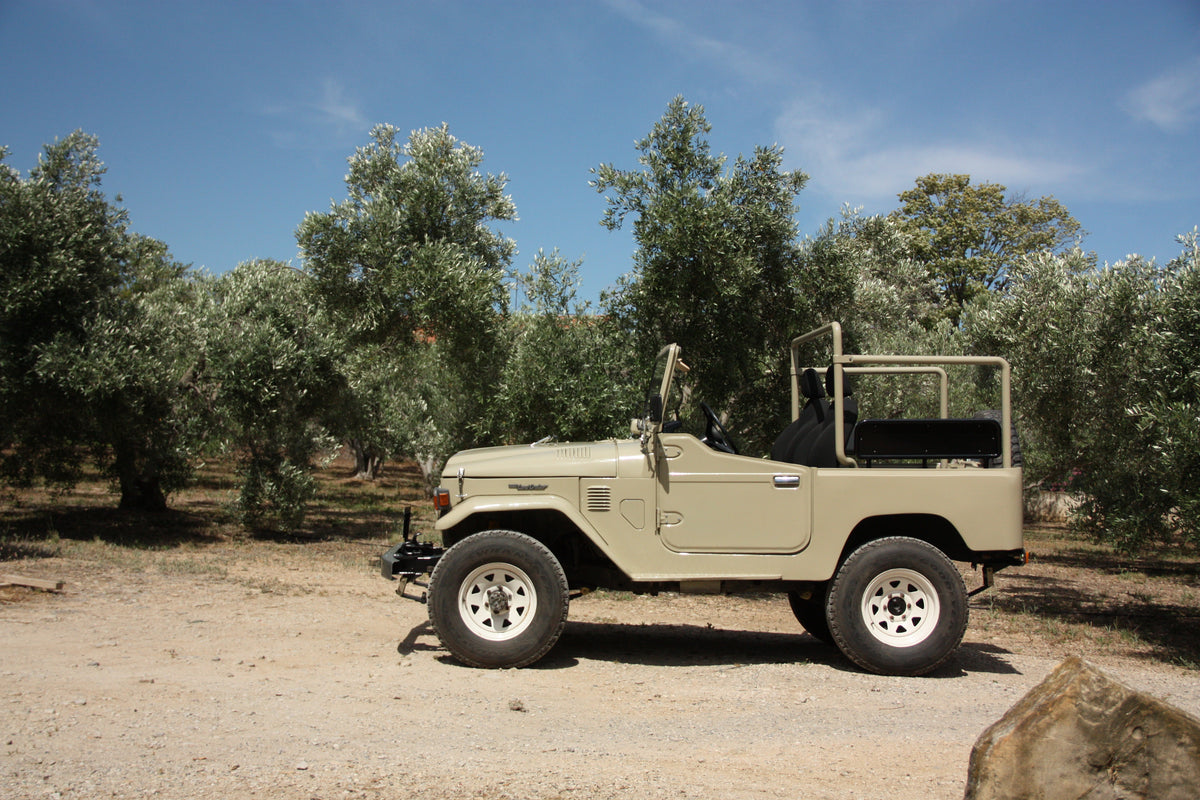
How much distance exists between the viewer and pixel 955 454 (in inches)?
267

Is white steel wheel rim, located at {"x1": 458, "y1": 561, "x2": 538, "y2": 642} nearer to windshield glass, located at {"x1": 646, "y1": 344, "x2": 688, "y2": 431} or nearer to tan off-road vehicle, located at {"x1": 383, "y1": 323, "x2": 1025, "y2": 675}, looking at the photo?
tan off-road vehicle, located at {"x1": 383, "y1": 323, "x2": 1025, "y2": 675}

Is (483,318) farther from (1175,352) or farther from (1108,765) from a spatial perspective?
(1108,765)

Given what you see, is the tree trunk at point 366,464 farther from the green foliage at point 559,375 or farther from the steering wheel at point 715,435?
the steering wheel at point 715,435

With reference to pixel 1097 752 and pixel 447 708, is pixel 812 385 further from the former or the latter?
pixel 1097 752

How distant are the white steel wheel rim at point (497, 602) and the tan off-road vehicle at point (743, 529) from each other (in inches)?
0.4

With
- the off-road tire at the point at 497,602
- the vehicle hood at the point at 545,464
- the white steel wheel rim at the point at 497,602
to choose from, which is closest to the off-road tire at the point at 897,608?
the vehicle hood at the point at 545,464

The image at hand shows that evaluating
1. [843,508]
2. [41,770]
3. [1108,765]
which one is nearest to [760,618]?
[843,508]

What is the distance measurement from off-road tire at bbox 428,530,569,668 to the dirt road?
0.58 feet

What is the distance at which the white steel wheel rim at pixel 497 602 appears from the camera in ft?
21.5

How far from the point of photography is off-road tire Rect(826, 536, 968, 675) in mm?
6594

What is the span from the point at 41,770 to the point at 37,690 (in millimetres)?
1574

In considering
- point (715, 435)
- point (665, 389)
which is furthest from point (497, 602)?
point (715, 435)

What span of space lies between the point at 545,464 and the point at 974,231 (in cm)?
3222

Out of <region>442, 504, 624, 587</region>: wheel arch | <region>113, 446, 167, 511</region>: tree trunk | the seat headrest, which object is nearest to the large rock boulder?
<region>442, 504, 624, 587</region>: wheel arch
